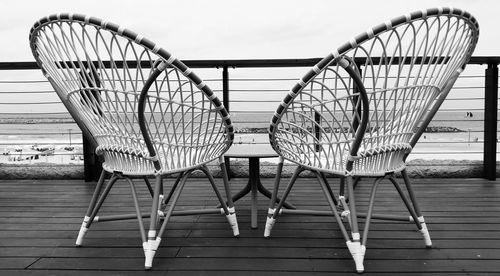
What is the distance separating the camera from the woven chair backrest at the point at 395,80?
1.39m

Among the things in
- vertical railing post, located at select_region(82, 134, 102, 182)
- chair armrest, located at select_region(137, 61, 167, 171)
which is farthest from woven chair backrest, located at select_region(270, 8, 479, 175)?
vertical railing post, located at select_region(82, 134, 102, 182)

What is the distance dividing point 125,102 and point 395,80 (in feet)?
3.34

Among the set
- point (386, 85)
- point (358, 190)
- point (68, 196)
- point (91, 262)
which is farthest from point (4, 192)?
point (386, 85)

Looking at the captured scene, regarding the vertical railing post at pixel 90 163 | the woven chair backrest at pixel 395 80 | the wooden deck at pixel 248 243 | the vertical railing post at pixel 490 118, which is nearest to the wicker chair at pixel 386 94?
the woven chair backrest at pixel 395 80

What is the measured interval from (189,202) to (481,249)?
5.34 feet

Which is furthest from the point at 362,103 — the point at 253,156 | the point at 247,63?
the point at 247,63

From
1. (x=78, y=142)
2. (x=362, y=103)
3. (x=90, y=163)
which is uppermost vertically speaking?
(x=362, y=103)

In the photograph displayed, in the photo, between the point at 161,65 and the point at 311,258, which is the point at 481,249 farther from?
the point at 161,65

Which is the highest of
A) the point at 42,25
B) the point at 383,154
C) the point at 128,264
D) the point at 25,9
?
the point at 25,9

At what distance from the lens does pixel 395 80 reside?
152cm

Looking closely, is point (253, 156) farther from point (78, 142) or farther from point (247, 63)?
point (78, 142)

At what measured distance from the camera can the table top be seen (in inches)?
82.8

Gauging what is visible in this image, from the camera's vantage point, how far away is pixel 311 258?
1673 millimetres

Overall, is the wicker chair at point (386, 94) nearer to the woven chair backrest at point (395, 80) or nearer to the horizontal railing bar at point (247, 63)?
the woven chair backrest at point (395, 80)
